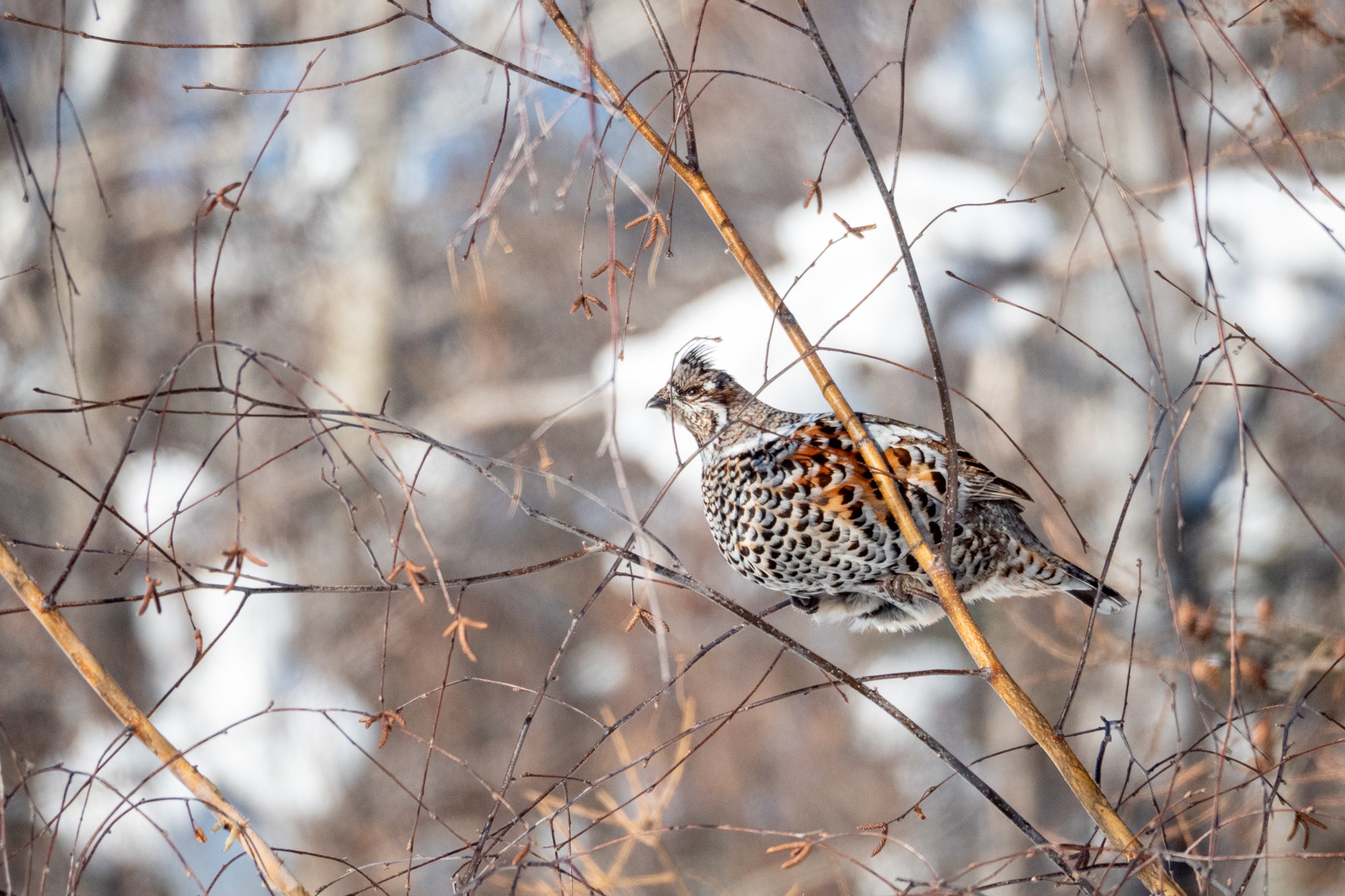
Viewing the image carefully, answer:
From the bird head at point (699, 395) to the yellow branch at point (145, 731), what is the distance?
1.50 metres

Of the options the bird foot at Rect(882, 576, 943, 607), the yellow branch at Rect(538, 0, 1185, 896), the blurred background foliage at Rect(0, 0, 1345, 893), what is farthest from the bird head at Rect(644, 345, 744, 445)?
the blurred background foliage at Rect(0, 0, 1345, 893)

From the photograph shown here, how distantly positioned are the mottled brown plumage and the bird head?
58 millimetres

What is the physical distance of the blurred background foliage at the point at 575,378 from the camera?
599 centimetres

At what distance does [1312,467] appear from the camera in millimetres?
6660

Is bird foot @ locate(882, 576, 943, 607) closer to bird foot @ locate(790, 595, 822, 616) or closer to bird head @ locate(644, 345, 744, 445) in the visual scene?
bird foot @ locate(790, 595, 822, 616)

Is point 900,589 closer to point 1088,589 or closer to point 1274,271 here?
point 1088,589

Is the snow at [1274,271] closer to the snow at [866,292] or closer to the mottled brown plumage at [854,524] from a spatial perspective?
the snow at [866,292]

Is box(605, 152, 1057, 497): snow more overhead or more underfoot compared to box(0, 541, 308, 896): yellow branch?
more overhead

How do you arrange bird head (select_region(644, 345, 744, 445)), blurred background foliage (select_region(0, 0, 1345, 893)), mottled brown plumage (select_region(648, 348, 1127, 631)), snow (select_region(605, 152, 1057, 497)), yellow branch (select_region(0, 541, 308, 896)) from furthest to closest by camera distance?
snow (select_region(605, 152, 1057, 497)) → blurred background foliage (select_region(0, 0, 1345, 893)) → bird head (select_region(644, 345, 744, 445)) → mottled brown plumage (select_region(648, 348, 1127, 631)) → yellow branch (select_region(0, 541, 308, 896))

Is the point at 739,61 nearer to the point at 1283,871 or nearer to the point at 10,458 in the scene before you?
the point at 10,458

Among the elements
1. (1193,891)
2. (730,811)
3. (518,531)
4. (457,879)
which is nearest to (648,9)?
(457,879)

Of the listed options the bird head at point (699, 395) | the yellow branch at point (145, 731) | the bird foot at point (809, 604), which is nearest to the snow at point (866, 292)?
the bird head at point (699, 395)

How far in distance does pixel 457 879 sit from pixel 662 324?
7.74 meters

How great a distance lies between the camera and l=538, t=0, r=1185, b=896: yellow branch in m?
1.35
